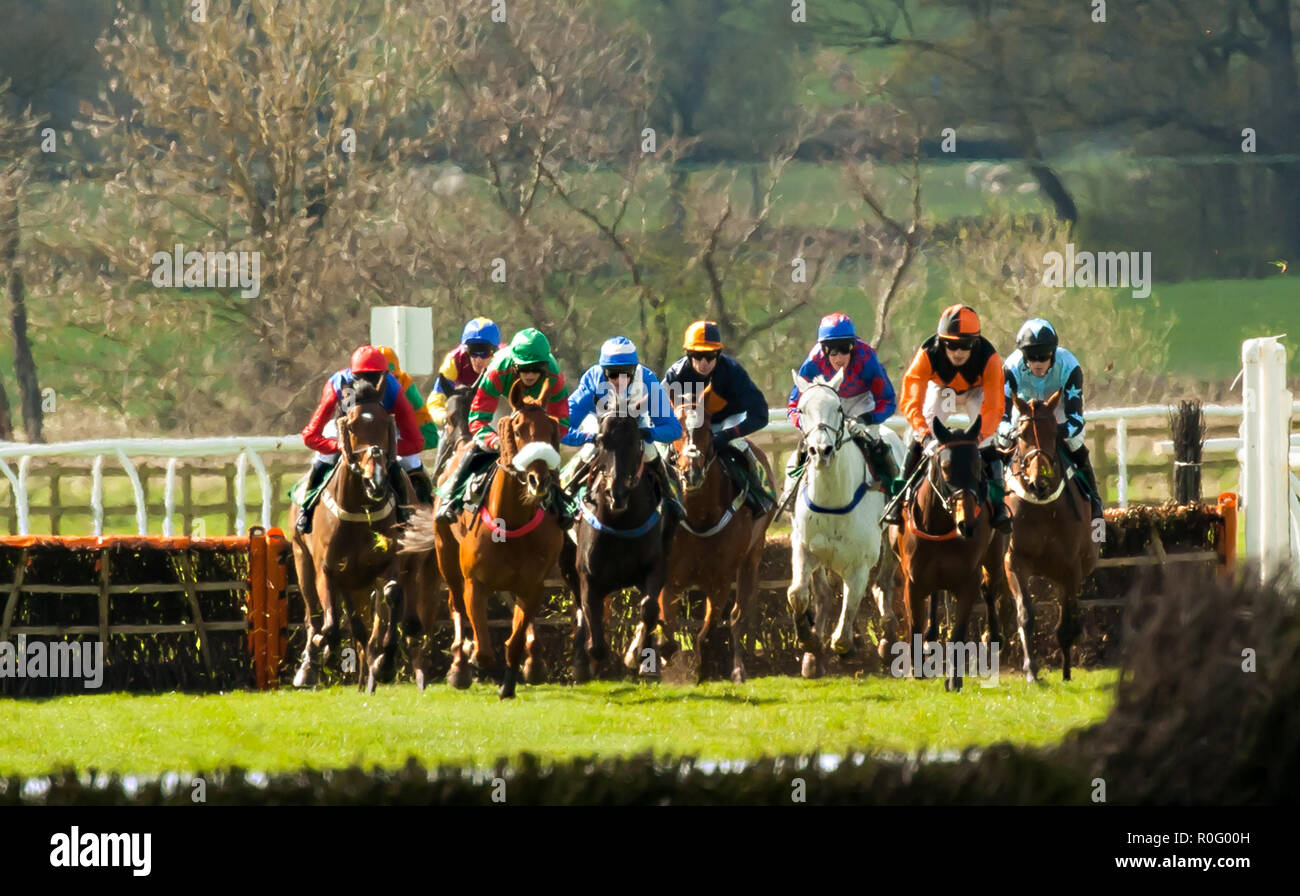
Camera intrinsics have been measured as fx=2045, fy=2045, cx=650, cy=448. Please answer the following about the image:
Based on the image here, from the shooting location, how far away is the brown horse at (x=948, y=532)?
10.1 meters

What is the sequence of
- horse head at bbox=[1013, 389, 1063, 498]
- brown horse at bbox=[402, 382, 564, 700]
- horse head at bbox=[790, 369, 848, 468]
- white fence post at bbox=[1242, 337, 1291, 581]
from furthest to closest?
white fence post at bbox=[1242, 337, 1291, 581] < horse head at bbox=[1013, 389, 1063, 498] < horse head at bbox=[790, 369, 848, 468] < brown horse at bbox=[402, 382, 564, 700]

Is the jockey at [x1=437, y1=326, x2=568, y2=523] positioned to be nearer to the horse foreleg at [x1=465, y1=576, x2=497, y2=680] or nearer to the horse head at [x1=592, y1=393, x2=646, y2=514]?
the horse head at [x1=592, y1=393, x2=646, y2=514]

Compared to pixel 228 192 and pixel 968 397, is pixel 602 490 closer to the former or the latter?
pixel 968 397

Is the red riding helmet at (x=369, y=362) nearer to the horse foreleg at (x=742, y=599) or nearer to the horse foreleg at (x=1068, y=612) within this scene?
the horse foreleg at (x=742, y=599)

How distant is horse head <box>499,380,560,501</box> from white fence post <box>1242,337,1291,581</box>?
12.7 ft

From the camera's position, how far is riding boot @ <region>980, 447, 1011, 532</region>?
10.6 metres

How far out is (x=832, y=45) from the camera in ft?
131

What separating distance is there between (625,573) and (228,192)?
59.8 feet

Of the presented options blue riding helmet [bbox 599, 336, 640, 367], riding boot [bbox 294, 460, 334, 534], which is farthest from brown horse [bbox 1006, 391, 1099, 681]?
riding boot [bbox 294, 460, 334, 534]

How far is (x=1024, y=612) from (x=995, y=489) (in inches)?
32.8

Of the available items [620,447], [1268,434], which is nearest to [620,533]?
[620,447]

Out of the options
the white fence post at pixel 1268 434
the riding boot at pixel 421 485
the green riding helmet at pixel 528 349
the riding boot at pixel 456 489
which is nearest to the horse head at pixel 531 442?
the green riding helmet at pixel 528 349

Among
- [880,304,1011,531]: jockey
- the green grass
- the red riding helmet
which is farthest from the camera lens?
the red riding helmet

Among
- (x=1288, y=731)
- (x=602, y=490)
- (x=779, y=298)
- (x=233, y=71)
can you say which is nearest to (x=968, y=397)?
(x=602, y=490)
